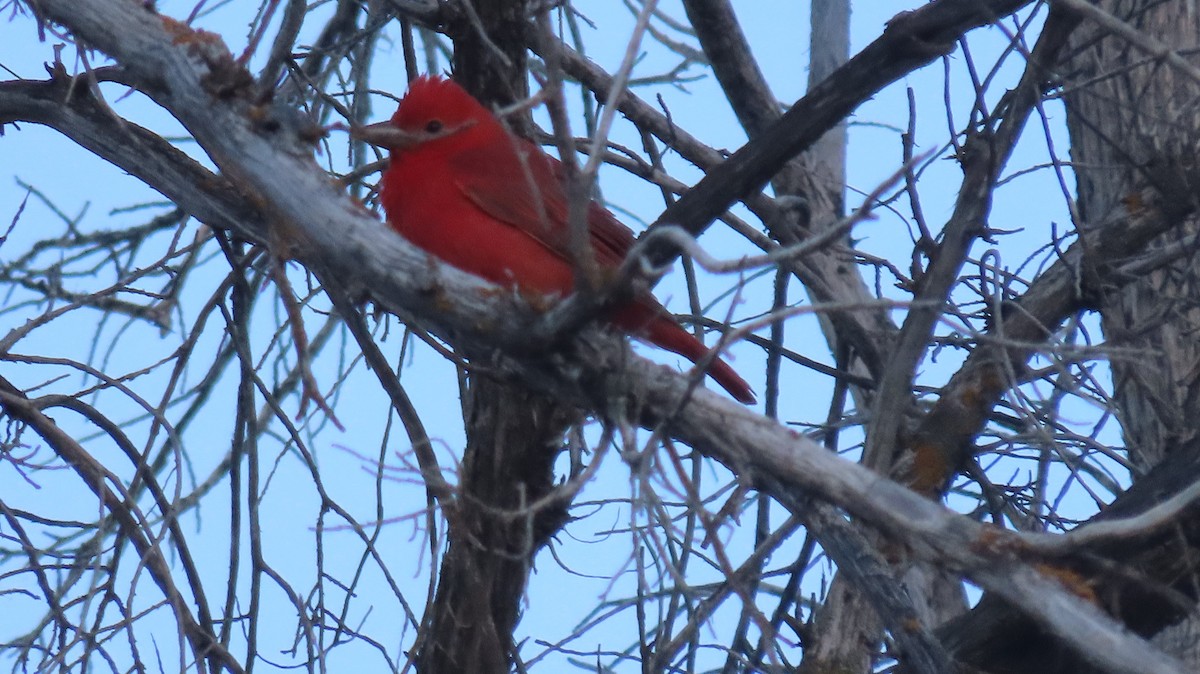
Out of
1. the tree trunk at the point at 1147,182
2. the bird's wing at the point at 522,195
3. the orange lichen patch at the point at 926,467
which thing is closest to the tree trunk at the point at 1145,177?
the tree trunk at the point at 1147,182

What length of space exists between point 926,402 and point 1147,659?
95.6 inches

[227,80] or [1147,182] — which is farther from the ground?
[227,80]

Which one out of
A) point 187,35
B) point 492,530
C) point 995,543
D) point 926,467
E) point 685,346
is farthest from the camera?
point 685,346

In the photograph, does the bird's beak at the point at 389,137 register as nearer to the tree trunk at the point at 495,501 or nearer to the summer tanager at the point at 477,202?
the summer tanager at the point at 477,202

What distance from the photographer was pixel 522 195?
4.52 meters

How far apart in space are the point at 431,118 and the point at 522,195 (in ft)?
1.36

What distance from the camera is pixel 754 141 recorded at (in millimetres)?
3467

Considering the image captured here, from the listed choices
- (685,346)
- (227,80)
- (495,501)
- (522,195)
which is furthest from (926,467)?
(227,80)

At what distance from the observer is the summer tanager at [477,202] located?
4.34 m

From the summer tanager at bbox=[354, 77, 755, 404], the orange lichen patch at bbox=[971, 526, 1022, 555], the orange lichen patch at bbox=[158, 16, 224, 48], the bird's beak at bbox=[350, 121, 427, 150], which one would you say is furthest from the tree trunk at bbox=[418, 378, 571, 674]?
the orange lichen patch at bbox=[971, 526, 1022, 555]

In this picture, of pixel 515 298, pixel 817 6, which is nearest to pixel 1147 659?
pixel 515 298

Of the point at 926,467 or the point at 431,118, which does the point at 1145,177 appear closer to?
the point at 926,467

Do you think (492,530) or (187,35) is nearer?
(187,35)

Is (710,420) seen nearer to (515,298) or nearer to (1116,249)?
(515,298)
